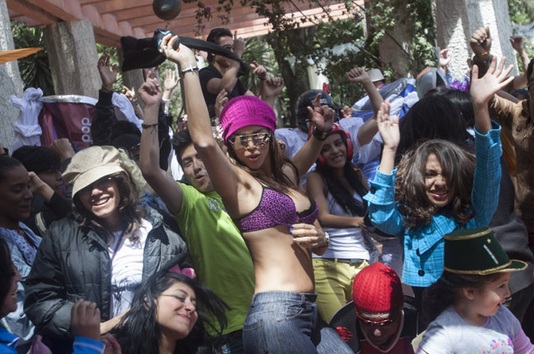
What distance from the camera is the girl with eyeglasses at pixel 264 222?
371 centimetres

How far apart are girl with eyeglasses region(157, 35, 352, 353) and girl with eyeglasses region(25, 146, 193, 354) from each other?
64cm

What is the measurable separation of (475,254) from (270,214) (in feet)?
2.84

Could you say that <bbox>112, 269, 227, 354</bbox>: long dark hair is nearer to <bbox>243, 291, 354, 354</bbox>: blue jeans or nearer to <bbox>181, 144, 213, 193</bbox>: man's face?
<bbox>243, 291, 354, 354</bbox>: blue jeans

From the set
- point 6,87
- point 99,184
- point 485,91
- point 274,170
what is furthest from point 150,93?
point 6,87

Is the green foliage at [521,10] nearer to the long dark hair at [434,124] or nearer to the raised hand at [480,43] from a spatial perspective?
the raised hand at [480,43]

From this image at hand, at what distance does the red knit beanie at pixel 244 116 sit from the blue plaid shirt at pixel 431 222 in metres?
0.57

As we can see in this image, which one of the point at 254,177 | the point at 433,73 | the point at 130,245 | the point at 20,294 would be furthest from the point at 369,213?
the point at 433,73

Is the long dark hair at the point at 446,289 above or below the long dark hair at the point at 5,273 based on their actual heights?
below

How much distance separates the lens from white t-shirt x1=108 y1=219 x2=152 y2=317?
420 centimetres

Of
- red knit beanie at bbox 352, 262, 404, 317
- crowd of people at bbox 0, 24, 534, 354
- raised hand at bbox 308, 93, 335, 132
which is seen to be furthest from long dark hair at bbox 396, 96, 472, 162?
red knit beanie at bbox 352, 262, 404, 317

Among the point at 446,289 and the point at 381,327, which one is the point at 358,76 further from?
the point at 446,289

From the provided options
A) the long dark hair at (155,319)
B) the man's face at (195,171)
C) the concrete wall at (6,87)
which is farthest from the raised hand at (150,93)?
the concrete wall at (6,87)

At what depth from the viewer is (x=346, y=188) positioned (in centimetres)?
565

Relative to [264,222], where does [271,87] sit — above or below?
above
